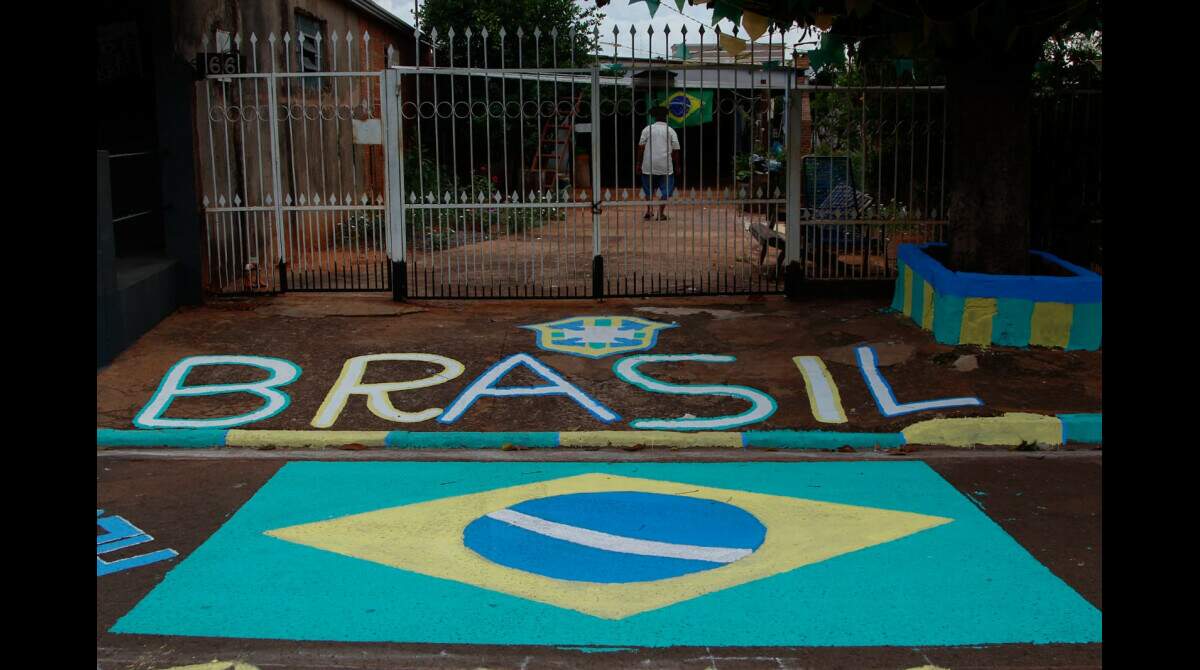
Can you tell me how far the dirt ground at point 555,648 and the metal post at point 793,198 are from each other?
4.01m

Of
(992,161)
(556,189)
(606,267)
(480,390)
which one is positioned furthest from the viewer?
(606,267)

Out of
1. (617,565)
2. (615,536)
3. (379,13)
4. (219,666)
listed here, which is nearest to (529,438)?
(615,536)

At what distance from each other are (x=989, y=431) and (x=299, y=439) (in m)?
4.58

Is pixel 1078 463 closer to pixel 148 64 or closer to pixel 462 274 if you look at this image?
pixel 462 274

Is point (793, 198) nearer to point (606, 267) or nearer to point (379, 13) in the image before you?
point (606, 267)

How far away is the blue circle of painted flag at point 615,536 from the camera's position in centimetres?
504

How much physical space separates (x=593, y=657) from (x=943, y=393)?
4.46 m

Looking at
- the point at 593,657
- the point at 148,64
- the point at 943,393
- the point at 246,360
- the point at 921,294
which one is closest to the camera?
the point at 593,657

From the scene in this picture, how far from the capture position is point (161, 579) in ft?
16.1

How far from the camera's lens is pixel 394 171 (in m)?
10.5
